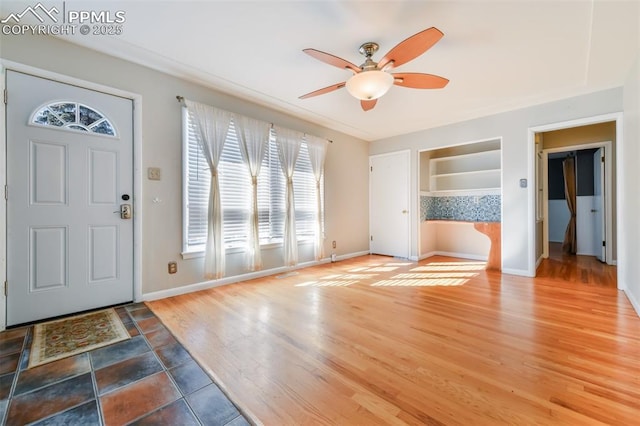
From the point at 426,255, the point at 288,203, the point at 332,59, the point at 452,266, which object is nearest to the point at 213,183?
the point at 288,203

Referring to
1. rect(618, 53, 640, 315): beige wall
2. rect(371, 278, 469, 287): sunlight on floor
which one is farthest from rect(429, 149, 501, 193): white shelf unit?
rect(371, 278, 469, 287): sunlight on floor

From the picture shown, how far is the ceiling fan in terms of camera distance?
1942 millimetres

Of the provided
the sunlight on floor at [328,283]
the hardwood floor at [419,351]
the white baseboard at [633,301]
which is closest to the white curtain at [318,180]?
the sunlight on floor at [328,283]

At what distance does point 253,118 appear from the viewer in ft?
12.0

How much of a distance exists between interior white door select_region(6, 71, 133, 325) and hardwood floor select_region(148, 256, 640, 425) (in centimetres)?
69

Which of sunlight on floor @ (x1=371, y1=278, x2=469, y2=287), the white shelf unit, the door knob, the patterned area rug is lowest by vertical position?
the patterned area rug

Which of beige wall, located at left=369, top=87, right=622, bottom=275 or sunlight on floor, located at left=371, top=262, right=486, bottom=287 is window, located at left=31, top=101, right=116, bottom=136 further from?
beige wall, located at left=369, top=87, right=622, bottom=275

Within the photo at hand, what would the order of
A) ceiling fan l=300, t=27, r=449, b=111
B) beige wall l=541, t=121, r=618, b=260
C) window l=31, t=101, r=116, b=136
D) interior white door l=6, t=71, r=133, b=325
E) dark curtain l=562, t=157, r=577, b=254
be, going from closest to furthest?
ceiling fan l=300, t=27, r=449, b=111 < interior white door l=6, t=71, r=133, b=325 < window l=31, t=101, r=116, b=136 < beige wall l=541, t=121, r=618, b=260 < dark curtain l=562, t=157, r=577, b=254

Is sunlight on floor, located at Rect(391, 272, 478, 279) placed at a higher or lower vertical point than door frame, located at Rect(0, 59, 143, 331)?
lower

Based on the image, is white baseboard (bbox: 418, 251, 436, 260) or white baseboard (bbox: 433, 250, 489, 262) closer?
white baseboard (bbox: 433, 250, 489, 262)

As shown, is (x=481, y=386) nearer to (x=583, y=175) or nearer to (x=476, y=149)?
(x=476, y=149)

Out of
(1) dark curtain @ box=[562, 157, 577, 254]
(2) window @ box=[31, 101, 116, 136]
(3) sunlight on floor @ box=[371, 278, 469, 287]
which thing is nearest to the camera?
(2) window @ box=[31, 101, 116, 136]

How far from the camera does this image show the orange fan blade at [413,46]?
1.80 m

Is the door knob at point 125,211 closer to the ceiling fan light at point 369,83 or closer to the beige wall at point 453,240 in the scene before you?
the ceiling fan light at point 369,83
